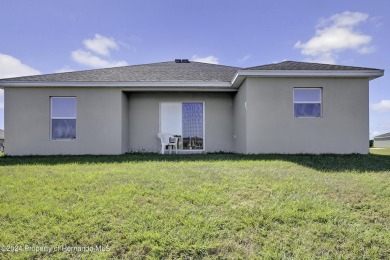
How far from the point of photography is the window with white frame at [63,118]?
34.9 feet

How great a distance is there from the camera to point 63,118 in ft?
34.9

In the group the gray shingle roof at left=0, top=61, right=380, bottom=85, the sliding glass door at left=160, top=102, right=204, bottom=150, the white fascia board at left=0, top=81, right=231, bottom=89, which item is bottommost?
the sliding glass door at left=160, top=102, right=204, bottom=150

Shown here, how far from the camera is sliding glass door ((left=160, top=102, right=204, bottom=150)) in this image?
11633mm

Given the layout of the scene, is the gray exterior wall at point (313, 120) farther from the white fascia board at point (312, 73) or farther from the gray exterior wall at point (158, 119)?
the gray exterior wall at point (158, 119)

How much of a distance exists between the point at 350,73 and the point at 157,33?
9575 millimetres

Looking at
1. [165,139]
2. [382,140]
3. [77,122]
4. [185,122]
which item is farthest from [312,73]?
[382,140]

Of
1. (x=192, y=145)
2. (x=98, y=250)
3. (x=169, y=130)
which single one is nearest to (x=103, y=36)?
(x=169, y=130)

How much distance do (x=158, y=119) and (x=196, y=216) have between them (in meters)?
8.29

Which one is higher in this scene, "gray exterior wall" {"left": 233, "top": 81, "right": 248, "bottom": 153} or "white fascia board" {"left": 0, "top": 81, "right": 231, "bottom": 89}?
"white fascia board" {"left": 0, "top": 81, "right": 231, "bottom": 89}

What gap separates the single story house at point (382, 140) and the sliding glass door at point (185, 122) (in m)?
38.1

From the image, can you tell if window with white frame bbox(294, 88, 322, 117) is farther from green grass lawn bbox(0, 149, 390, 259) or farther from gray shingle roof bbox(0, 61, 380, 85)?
green grass lawn bbox(0, 149, 390, 259)

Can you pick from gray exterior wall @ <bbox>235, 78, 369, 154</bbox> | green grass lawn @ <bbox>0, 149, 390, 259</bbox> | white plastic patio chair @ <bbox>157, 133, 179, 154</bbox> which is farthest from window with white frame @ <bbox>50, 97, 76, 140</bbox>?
gray exterior wall @ <bbox>235, 78, 369, 154</bbox>

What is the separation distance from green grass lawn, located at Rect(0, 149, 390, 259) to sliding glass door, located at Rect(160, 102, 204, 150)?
6168mm

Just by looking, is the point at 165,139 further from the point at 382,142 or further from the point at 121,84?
the point at 382,142
